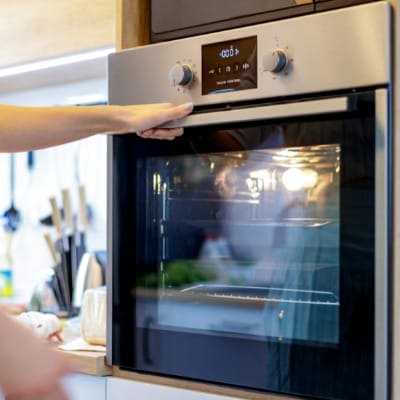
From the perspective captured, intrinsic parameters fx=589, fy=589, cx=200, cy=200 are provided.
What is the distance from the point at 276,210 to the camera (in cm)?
100

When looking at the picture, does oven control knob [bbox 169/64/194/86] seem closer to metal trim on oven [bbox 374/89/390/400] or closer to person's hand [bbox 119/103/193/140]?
person's hand [bbox 119/103/193/140]

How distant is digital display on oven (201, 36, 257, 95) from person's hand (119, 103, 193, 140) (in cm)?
6

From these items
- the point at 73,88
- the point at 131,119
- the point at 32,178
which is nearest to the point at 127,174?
the point at 131,119

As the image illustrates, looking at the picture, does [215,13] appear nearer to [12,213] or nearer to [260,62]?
[260,62]

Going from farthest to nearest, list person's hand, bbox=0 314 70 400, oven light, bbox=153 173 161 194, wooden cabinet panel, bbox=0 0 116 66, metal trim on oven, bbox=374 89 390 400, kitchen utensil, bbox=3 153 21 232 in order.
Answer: kitchen utensil, bbox=3 153 21 232 → wooden cabinet panel, bbox=0 0 116 66 → oven light, bbox=153 173 161 194 → metal trim on oven, bbox=374 89 390 400 → person's hand, bbox=0 314 70 400

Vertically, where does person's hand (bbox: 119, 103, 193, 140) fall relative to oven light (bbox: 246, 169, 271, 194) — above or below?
above

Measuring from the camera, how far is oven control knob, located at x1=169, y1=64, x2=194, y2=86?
1.07 meters

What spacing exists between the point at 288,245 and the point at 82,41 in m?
0.72

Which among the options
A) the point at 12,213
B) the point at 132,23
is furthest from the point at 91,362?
the point at 12,213

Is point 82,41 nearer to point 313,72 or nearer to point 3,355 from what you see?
point 313,72

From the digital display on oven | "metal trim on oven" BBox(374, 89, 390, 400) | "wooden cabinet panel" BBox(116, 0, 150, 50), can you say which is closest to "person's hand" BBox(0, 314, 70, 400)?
"metal trim on oven" BBox(374, 89, 390, 400)

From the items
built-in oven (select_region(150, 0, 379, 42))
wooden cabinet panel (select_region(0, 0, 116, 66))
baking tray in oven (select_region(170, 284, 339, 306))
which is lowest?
baking tray in oven (select_region(170, 284, 339, 306))

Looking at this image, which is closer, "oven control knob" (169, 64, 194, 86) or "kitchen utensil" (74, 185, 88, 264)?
"oven control knob" (169, 64, 194, 86)

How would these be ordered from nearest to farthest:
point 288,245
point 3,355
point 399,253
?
point 3,355 → point 399,253 → point 288,245
